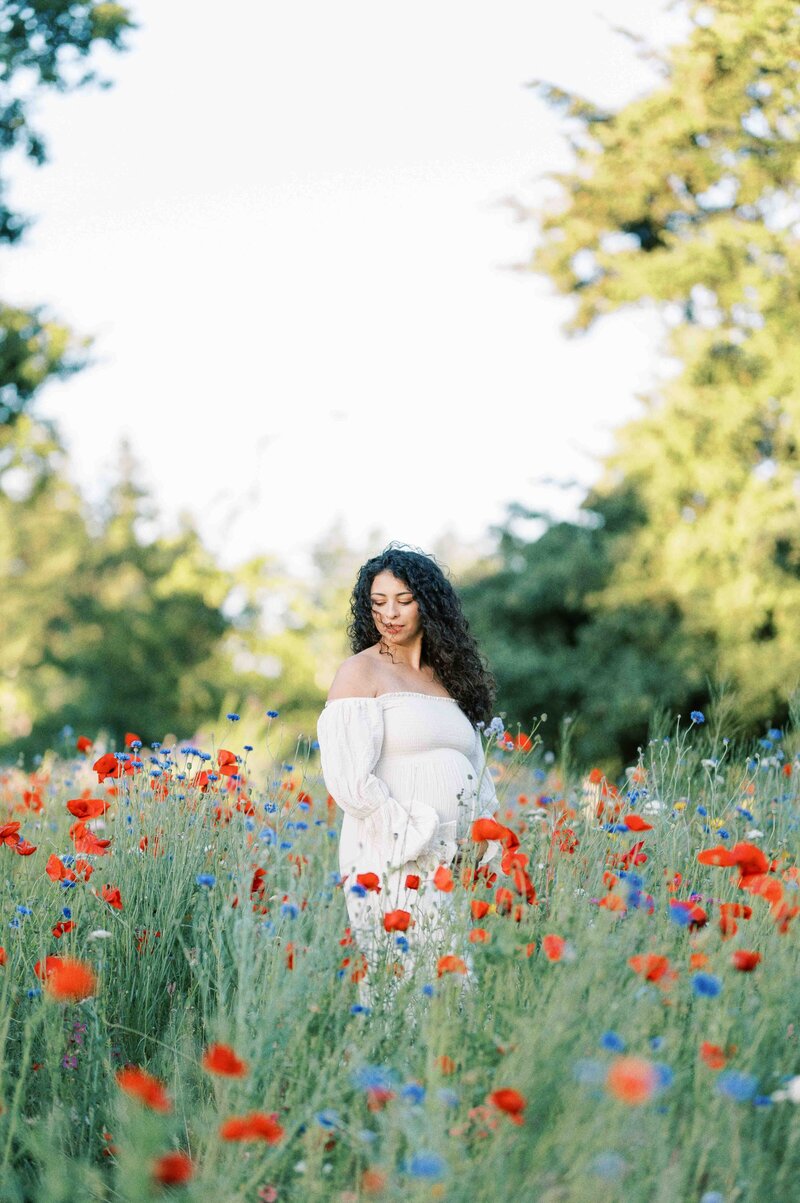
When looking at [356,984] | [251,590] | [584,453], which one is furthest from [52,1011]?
[251,590]

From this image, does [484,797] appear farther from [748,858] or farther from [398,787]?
[748,858]

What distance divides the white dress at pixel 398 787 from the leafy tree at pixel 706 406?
8.16m

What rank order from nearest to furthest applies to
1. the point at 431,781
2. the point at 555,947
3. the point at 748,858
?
1. the point at 555,947
2. the point at 748,858
3. the point at 431,781

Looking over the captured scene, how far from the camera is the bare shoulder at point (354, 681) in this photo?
3.72 m

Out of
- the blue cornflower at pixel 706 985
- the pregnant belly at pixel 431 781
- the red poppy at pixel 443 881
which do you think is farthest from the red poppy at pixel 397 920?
the pregnant belly at pixel 431 781

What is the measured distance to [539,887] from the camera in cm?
332

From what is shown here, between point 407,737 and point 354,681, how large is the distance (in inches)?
9.4

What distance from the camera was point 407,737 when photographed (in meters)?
3.71

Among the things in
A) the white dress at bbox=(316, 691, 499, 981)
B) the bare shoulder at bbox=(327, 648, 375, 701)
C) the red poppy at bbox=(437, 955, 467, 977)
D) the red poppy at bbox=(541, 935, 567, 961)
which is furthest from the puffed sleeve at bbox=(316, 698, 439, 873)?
the red poppy at bbox=(541, 935, 567, 961)

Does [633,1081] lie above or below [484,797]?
above

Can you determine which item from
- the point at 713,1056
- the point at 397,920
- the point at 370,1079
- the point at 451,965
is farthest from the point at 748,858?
the point at 370,1079

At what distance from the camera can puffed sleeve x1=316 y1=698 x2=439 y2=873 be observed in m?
3.50

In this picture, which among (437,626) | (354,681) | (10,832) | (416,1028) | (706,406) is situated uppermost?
(706,406)

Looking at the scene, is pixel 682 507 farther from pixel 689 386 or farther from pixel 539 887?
pixel 539 887
